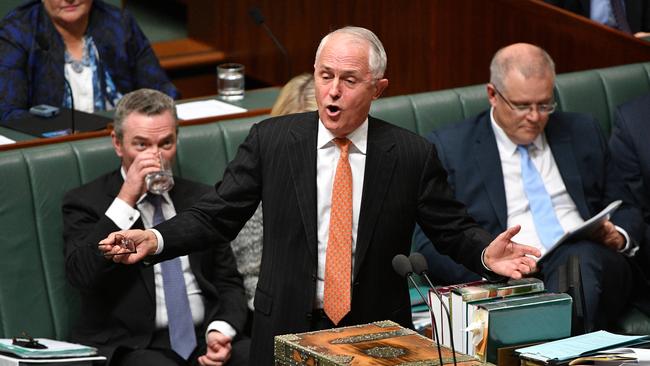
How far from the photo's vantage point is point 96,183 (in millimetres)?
3424

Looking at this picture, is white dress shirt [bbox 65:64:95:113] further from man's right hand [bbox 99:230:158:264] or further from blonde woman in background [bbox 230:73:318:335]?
man's right hand [bbox 99:230:158:264]

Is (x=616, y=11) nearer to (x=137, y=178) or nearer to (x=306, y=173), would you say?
(x=137, y=178)

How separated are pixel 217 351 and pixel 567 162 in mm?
1332

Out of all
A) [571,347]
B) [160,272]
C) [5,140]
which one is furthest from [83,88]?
[571,347]

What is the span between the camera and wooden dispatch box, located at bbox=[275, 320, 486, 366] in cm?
217

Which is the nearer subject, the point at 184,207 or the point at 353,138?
the point at 353,138

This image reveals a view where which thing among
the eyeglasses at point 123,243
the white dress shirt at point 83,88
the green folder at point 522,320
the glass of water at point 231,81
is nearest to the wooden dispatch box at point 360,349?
the green folder at point 522,320

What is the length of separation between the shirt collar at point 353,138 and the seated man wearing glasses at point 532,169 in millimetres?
1018

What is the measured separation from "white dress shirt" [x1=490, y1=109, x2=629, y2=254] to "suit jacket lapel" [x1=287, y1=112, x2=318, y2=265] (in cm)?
118

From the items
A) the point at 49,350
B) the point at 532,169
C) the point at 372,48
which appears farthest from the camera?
the point at 532,169

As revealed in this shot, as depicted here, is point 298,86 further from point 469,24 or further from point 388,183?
point 469,24

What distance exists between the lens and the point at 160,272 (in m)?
3.35

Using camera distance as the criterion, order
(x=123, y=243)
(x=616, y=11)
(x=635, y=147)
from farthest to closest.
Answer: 1. (x=616, y=11)
2. (x=635, y=147)
3. (x=123, y=243)

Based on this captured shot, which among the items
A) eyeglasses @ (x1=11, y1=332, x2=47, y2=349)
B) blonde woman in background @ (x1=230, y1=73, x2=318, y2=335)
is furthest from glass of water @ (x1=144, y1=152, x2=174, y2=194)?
eyeglasses @ (x1=11, y1=332, x2=47, y2=349)
